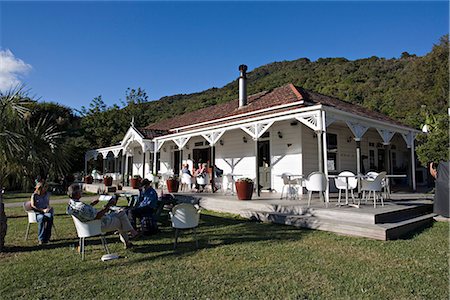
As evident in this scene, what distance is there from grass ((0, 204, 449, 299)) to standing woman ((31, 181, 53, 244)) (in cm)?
23

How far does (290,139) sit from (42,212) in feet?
26.7

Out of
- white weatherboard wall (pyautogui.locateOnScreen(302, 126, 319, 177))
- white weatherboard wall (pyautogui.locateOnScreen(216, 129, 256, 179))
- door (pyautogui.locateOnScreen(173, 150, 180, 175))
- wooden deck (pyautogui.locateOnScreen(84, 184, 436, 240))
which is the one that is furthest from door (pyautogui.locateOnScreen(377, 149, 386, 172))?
door (pyautogui.locateOnScreen(173, 150, 180, 175))

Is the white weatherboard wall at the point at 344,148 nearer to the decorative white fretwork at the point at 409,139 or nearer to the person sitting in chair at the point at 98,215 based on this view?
the decorative white fretwork at the point at 409,139

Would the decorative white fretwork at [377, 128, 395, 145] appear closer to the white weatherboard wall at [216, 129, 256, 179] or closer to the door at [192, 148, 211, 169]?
the white weatherboard wall at [216, 129, 256, 179]

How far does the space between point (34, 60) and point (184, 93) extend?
136 ft

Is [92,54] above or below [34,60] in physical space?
above

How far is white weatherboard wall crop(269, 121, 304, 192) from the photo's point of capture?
1059 cm

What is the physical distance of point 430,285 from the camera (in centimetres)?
334

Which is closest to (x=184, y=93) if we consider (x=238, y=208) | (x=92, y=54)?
(x=92, y=54)

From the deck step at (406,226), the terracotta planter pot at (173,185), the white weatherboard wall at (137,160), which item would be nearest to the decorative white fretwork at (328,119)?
the deck step at (406,226)

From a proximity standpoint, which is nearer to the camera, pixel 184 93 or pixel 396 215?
pixel 396 215

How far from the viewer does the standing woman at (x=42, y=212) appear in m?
5.52

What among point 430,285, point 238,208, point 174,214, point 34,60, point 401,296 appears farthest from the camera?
point 34,60

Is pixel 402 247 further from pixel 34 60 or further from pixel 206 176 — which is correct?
pixel 34 60
